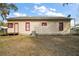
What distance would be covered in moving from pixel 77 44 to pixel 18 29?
2.17ft

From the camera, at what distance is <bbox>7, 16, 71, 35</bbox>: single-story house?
204 centimetres

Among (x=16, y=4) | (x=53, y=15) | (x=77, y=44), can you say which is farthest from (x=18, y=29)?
(x=77, y=44)

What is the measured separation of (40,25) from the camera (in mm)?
2062

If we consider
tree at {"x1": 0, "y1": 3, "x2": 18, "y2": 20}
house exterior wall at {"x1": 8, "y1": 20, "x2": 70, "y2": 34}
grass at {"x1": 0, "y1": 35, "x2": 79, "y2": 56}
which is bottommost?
grass at {"x1": 0, "y1": 35, "x2": 79, "y2": 56}

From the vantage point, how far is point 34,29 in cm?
206

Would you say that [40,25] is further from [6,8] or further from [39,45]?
[6,8]

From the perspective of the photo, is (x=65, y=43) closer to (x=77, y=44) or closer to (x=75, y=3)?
(x=77, y=44)

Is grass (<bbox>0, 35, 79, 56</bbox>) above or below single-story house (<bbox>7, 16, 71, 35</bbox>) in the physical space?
below

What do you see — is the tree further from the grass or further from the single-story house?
the grass

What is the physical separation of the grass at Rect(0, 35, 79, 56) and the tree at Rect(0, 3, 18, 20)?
9.7 inches

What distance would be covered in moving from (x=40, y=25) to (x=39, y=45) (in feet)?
0.72

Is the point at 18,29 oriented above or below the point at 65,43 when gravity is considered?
above

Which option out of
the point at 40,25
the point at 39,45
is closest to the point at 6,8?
the point at 40,25

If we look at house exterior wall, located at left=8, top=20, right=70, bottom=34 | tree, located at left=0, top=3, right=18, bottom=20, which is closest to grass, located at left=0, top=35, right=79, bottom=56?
house exterior wall, located at left=8, top=20, right=70, bottom=34
